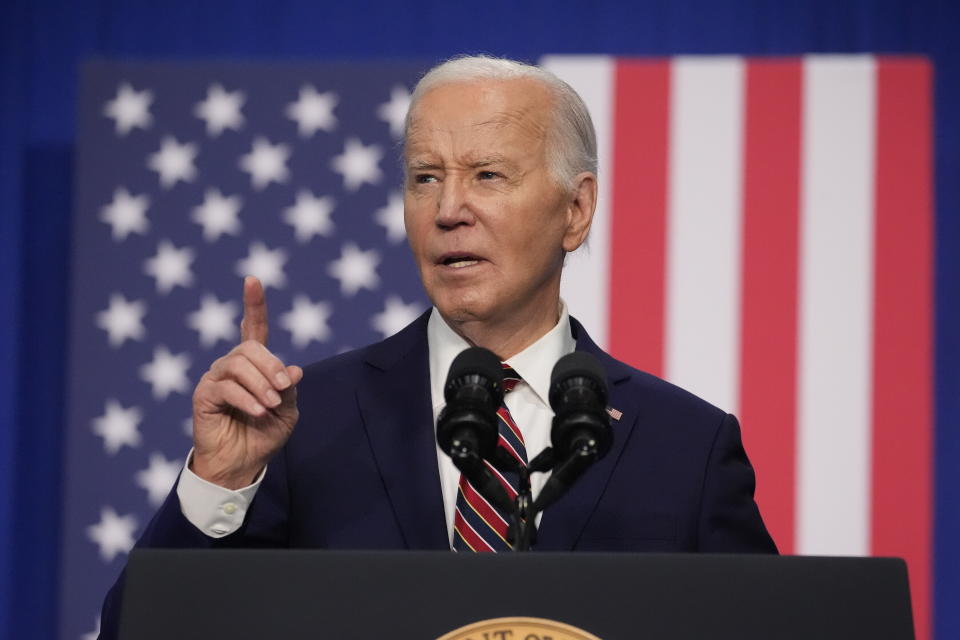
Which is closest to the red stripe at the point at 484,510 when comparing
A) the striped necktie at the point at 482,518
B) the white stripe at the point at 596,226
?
the striped necktie at the point at 482,518

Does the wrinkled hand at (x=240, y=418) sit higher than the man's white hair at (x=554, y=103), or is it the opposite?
the man's white hair at (x=554, y=103)

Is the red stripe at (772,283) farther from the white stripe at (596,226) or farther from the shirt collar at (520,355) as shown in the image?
the shirt collar at (520,355)

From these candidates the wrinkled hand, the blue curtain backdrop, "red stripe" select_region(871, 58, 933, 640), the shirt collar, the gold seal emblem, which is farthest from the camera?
the blue curtain backdrop

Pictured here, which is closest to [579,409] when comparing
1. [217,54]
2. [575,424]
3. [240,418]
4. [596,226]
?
[575,424]

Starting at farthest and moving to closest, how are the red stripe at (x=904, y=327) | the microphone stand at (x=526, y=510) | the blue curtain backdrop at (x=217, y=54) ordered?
the blue curtain backdrop at (x=217, y=54)
the red stripe at (x=904, y=327)
the microphone stand at (x=526, y=510)

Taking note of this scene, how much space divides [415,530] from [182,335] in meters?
1.89

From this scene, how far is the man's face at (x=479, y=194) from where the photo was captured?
1680 mm

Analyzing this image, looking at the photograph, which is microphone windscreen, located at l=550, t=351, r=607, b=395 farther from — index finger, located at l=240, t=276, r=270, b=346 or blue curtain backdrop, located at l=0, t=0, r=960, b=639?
blue curtain backdrop, located at l=0, t=0, r=960, b=639

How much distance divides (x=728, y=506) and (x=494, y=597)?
0.79 meters

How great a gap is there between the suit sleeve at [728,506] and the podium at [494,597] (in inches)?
24.2

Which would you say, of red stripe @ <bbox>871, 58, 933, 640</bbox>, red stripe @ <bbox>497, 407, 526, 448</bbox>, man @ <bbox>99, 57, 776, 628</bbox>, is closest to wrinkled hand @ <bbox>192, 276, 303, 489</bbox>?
man @ <bbox>99, 57, 776, 628</bbox>

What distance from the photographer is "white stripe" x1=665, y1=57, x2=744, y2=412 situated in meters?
3.24

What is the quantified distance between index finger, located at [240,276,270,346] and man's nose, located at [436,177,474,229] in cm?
33

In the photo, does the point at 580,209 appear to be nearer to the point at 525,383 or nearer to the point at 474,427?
the point at 525,383
